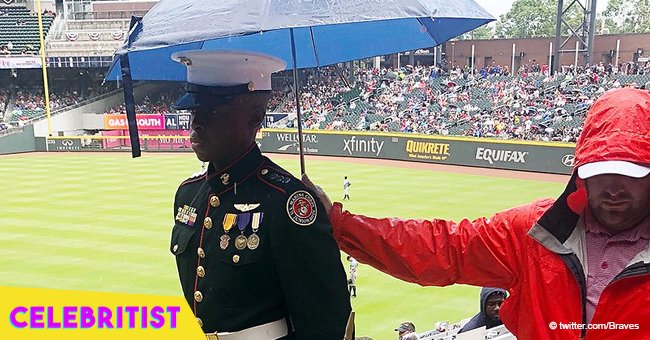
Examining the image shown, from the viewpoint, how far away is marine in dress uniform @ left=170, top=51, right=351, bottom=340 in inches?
78.6

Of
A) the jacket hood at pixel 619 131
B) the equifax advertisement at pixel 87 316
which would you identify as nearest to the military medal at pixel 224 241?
the jacket hood at pixel 619 131

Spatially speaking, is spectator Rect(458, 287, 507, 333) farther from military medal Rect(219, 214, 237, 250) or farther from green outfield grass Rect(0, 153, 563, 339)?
green outfield grass Rect(0, 153, 563, 339)

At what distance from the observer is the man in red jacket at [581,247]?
1634 mm

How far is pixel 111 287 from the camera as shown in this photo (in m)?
9.66

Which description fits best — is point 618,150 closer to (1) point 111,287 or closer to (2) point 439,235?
(2) point 439,235

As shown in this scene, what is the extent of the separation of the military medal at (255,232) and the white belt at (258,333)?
26cm

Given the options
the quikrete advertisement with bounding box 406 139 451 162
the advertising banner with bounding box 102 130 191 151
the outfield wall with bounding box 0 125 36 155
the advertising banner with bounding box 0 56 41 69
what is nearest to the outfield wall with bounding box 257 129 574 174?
the quikrete advertisement with bounding box 406 139 451 162

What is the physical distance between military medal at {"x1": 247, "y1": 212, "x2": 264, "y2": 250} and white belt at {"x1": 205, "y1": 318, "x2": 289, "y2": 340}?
26 centimetres

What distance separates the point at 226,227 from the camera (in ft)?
6.95

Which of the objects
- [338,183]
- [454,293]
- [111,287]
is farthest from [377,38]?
[338,183]

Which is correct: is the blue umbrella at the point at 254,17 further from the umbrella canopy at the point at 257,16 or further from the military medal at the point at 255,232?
the military medal at the point at 255,232

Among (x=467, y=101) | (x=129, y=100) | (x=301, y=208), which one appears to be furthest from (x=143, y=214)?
(x=467, y=101)

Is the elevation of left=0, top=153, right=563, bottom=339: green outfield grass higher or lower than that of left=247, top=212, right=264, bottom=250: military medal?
lower

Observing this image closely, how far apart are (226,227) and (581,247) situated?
3.69 feet
